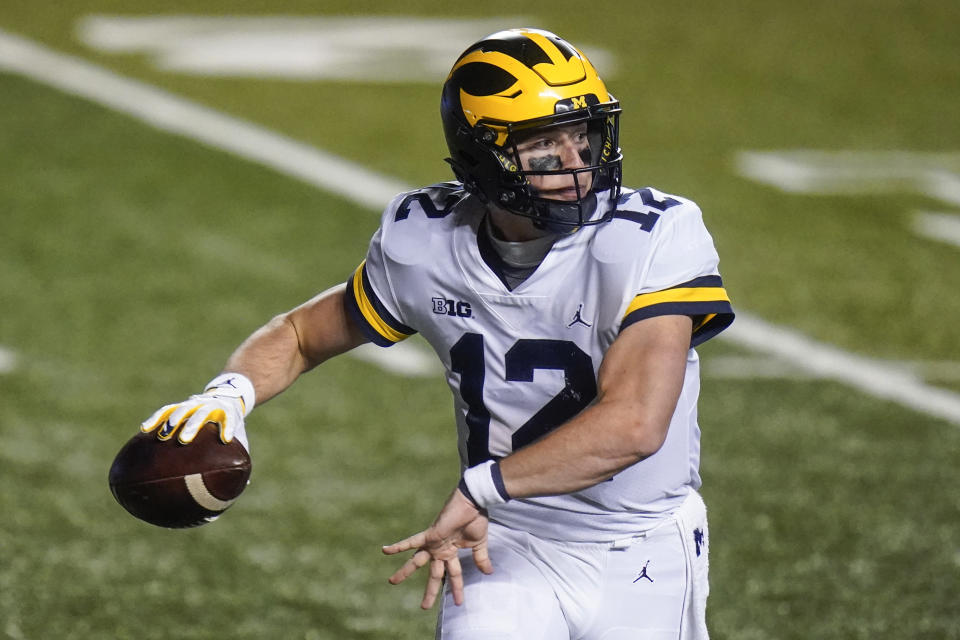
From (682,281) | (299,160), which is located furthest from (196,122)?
(682,281)

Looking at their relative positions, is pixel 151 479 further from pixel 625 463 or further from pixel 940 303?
pixel 940 303

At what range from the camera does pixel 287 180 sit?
9016 millimetres

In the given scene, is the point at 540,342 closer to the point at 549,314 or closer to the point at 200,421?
the point at 549,314

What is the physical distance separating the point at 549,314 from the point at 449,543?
22.8 inches

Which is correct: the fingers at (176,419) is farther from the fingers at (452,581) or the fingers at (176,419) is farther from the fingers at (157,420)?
the fingers at (452,581)

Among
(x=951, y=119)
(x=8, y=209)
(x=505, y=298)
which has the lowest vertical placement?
(x=951, y=119)

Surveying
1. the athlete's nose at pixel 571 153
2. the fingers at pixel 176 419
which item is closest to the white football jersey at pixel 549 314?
the athlete's nose at pixel 571 153

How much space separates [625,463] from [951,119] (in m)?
8.18

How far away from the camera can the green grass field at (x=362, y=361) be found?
4.76 m

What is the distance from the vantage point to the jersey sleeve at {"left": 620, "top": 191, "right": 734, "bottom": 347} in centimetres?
299

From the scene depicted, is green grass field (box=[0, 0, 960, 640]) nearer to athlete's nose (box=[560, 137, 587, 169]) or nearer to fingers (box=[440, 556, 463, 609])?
fingers (box=[440, 556, 463, 609])

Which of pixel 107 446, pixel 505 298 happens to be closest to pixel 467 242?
pixel 505 298

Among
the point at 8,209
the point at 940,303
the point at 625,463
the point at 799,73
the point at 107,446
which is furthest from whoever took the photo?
the point at 799,73

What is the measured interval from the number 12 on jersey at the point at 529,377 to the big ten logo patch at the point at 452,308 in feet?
0.17
